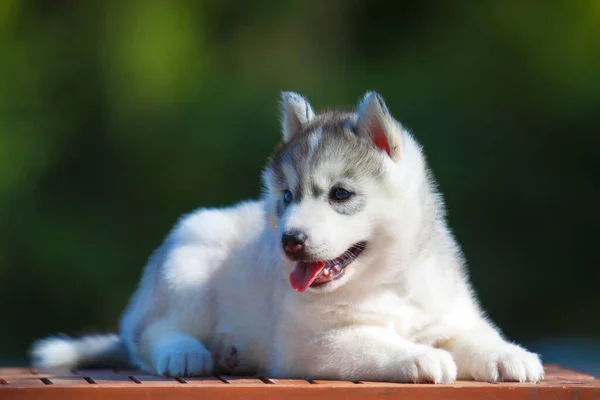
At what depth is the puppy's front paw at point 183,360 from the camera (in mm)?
3795

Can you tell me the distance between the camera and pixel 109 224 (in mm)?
8812

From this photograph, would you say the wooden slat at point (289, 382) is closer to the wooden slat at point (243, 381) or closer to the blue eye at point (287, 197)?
the wooden slat at point (243, 381)

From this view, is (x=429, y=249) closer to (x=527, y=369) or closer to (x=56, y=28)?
(x=527, y=369)

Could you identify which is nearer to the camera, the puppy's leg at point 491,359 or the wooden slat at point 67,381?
the wooden slat at point 67,381

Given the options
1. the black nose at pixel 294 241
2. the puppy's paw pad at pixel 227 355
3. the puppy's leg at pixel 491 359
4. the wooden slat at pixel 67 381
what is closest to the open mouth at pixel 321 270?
the black nose at pixel 294 241

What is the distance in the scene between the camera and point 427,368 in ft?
10.6

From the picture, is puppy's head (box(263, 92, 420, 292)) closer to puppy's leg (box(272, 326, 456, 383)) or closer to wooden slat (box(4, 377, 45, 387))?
puppy's leg (box(272, 326, 456, 383))

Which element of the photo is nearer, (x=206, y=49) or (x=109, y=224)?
(x=109, y=224)

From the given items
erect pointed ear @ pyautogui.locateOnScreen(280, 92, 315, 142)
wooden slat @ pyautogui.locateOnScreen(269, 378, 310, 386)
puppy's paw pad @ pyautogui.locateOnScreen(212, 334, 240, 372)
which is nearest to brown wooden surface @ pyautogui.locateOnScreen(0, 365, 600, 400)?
wooden slat @ pyautogui.locateOnScreen(269, 378, 310, 386)

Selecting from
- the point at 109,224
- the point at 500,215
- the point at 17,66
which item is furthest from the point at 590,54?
the point at 17,66

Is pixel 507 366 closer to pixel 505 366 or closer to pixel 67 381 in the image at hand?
pixel 505 366

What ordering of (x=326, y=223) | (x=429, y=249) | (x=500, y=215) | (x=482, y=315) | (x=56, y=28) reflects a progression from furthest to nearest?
(x=56, y=28) → (x=500, y=215) → (x=482, y=315) → (x=429, y=249) → (x=326, y=223)

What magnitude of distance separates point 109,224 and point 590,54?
488 cm

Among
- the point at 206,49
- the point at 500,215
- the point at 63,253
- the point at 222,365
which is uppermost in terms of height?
the point at 206,49
